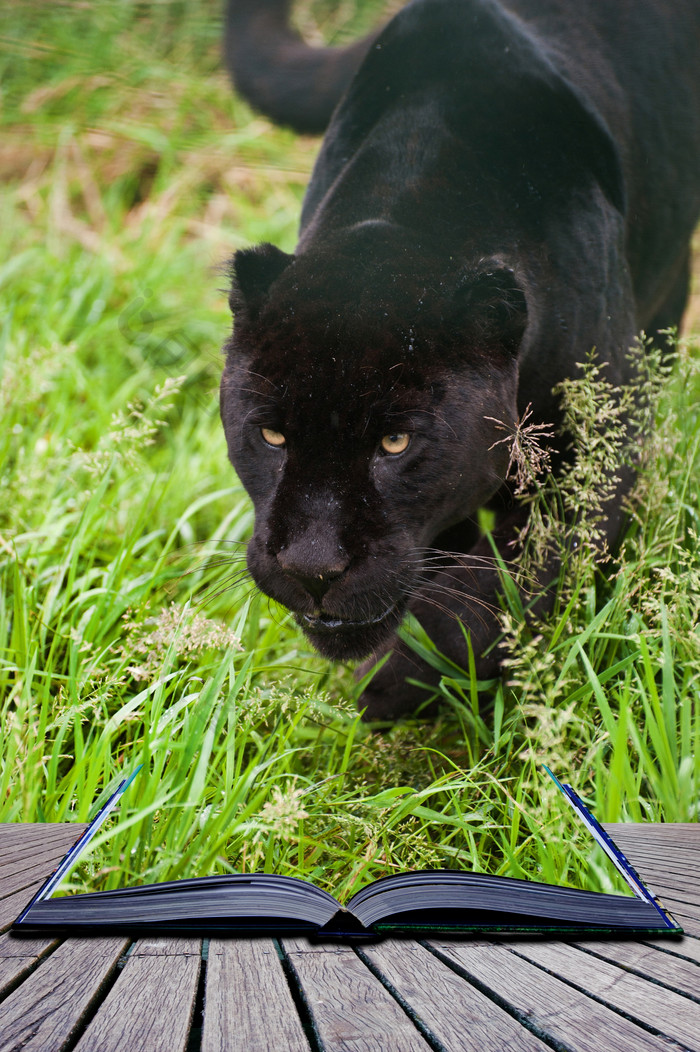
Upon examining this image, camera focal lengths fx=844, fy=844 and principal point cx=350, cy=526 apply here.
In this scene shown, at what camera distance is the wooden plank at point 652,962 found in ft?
3.02

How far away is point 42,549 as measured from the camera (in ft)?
5.85

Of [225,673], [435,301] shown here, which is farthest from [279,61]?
[225,673]

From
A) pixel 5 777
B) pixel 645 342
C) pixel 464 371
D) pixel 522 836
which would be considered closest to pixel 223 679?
pixel 5 777

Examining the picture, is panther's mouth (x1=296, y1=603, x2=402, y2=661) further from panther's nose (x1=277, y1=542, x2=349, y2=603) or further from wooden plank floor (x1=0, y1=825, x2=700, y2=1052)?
wooden plank floor (x1=0, y1=825, x2=700, y2=1052)

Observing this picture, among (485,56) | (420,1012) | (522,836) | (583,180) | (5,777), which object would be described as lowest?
(5,777)

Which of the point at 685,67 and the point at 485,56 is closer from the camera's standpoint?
the point at 485,56

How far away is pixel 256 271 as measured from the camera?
1460mm

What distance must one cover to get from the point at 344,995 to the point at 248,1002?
98mm

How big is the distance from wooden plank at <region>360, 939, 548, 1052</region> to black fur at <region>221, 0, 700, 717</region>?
1.65ft

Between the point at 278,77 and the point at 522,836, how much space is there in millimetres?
2195

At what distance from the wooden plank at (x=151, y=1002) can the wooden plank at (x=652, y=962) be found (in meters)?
0.37

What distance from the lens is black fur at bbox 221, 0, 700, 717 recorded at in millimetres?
1277

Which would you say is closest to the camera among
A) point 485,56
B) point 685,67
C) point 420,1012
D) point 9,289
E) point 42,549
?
point 420,1012

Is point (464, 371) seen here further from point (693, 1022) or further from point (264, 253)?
point (693, 1022)
